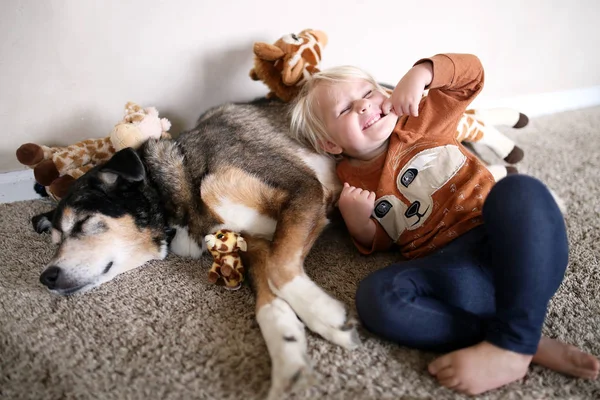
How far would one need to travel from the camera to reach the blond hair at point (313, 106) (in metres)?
1.66

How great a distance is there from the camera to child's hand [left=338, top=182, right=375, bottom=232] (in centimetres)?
152

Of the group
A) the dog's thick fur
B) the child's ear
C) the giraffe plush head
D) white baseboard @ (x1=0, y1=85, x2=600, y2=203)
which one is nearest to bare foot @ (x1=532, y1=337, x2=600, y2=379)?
the dog's thick fur

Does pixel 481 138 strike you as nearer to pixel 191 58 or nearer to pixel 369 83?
pixel 369 83

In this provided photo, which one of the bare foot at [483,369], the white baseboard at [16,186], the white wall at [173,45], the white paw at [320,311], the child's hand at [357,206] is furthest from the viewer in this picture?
the white baseboard at [16,186]

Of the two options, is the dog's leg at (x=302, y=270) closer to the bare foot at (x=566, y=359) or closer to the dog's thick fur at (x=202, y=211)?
the dog's thick fur at (x=202, y=211)

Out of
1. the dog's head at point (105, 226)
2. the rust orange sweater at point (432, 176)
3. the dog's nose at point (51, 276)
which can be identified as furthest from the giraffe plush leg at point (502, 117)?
the dog's nose at point (51, 276)

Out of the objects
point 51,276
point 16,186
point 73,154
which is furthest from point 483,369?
point 16,186

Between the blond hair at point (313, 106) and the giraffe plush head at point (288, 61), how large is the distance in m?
0.10

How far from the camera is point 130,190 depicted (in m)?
1.57

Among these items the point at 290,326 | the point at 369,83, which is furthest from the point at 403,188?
the point at 290,326

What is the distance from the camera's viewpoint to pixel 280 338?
3.92 feet

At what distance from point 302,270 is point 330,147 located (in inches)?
21.6

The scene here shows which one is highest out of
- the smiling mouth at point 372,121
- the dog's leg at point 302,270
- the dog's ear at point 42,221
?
the smiling mouth at point 372,121

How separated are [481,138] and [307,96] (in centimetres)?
97
